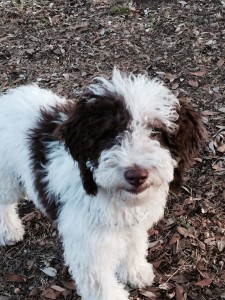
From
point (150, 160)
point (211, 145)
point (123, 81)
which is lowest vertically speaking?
point (211, 145)

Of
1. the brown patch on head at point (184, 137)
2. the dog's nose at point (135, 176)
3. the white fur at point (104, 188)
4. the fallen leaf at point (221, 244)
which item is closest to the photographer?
the dog's nose at point (135, 176)

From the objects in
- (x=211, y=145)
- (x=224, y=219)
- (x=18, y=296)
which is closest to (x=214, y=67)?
(x=211, y=145)

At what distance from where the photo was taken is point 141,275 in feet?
11.4

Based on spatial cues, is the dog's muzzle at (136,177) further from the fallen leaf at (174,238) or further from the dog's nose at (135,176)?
the fallen leaf at (174,238)

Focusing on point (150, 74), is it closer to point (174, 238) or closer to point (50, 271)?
point (174, 238)

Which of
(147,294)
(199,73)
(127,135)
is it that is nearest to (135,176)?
(127,135)

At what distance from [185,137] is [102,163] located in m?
0.47

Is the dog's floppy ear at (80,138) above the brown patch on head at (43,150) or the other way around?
above

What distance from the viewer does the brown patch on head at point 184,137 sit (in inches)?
99.2

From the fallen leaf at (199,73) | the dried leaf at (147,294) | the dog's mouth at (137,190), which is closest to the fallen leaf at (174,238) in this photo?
the dried leaf at (147,294)

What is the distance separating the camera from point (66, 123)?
2.53m

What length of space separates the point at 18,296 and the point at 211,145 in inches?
78.3

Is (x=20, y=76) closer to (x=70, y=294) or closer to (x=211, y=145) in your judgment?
(x=211, y=145)

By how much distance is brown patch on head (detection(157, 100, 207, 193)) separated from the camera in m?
2.52
